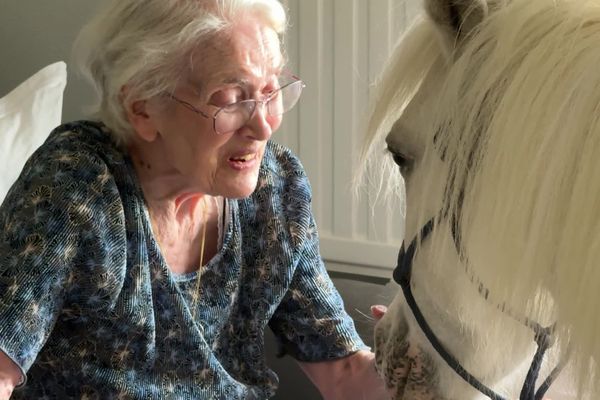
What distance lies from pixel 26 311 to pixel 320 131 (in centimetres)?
117

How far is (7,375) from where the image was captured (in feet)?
3.44

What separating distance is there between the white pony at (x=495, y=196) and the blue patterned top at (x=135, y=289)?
1.04ft

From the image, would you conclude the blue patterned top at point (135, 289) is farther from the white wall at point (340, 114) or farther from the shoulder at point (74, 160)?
the white wall at point (340, 114)

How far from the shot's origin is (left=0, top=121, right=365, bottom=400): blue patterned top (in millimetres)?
1058

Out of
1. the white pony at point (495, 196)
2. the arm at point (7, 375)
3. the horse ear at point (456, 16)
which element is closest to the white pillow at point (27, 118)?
the arm at point (7, 375)

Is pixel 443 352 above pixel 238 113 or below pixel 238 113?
below

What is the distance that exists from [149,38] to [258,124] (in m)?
0.18

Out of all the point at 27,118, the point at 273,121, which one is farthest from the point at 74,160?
the point at 27,118

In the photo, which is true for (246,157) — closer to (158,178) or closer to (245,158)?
(245,158)

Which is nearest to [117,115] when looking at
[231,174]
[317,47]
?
[231,174]

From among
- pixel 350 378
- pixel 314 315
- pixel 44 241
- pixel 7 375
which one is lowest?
pixel 350 378

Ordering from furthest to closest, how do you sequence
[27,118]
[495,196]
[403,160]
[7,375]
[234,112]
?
[27,118]
[234,112]
[7,375]
[403,160]
[495,196]

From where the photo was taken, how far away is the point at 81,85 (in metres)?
2.35

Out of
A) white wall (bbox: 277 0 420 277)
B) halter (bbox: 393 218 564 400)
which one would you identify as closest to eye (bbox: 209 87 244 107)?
halter (bbox: 393 218 564 400)
